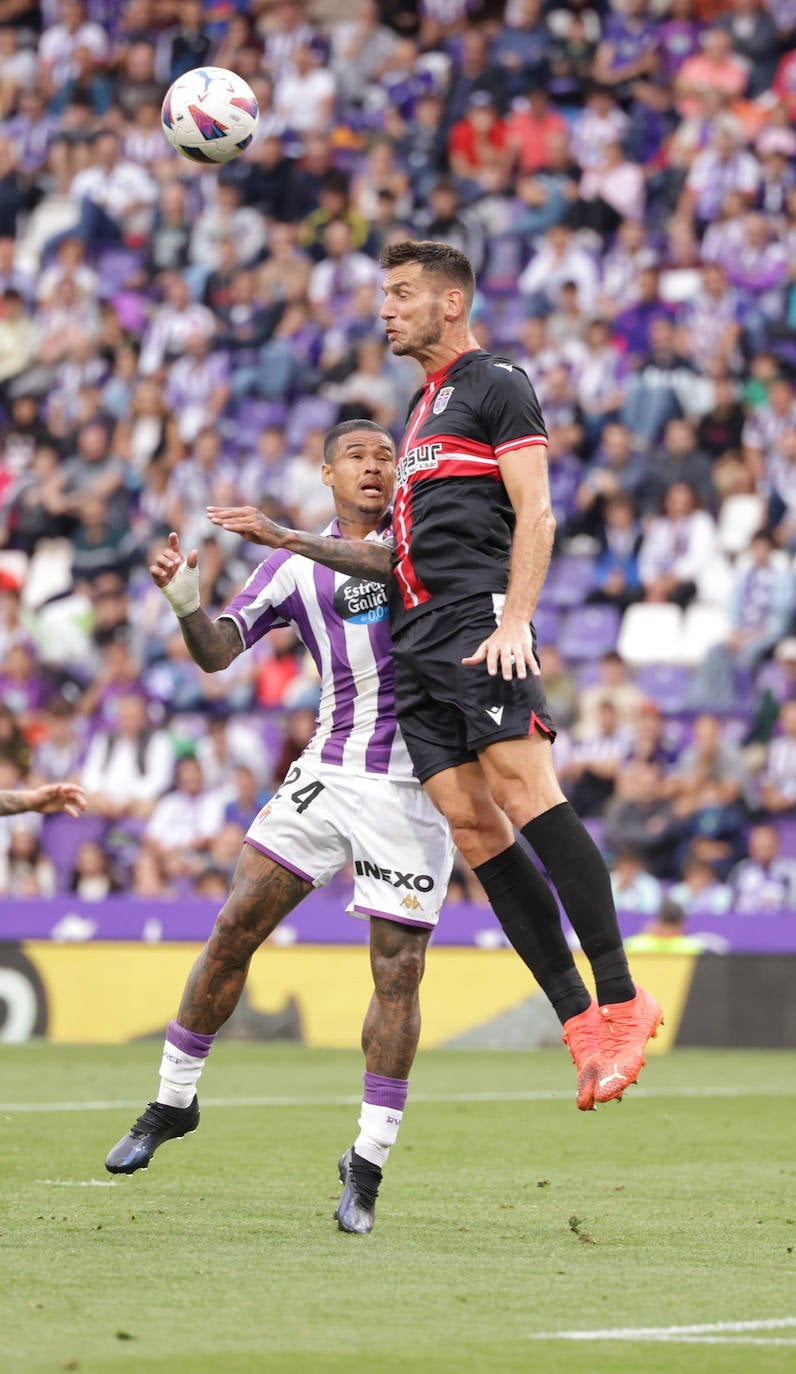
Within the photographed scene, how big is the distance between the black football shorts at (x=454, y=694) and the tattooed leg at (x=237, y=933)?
0.60 m

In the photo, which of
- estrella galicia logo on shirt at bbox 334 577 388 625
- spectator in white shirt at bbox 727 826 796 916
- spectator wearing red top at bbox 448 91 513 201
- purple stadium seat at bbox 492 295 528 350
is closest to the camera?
estrella galicia logo on shirt at bbox 334 577 388 625

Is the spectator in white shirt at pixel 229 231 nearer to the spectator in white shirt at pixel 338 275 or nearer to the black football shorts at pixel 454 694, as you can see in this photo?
the spectator in white shirt at pixel 338 275

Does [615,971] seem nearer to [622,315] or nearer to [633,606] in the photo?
[633,606]

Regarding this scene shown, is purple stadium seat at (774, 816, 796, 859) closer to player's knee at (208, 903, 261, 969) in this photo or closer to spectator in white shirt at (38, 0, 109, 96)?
player's knee at (208, 903, 261, 969)

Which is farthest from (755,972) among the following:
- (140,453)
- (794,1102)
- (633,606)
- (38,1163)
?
(140,453)

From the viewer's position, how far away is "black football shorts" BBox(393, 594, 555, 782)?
6.23m

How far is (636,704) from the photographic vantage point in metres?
16.4

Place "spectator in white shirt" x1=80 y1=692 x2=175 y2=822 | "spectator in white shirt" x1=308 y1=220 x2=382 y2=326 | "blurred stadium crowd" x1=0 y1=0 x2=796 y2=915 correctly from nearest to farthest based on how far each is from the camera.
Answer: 1. "blurred stadium crowd" x1=0 y1=0 x2=796 y2=915
2. "spectator in white shirt" x1=80 y1=692 x2=175 y2=822
3. "spectator in white shirt" x1=308 y1=220 x2=382 y2=326

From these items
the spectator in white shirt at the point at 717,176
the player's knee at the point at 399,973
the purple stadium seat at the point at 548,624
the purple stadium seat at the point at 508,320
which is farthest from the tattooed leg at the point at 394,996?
the spectator in white shirt at the point at 717,176

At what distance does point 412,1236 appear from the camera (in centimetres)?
620

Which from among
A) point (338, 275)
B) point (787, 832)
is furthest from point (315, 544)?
point (338, 275)

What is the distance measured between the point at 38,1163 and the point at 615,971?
2.73 m

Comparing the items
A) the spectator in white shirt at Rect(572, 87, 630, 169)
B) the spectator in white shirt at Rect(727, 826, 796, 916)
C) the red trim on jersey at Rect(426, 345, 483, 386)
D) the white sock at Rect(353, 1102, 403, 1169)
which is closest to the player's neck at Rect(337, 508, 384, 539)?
the red trim on jersey at Rect(426, 345, 483, 386)

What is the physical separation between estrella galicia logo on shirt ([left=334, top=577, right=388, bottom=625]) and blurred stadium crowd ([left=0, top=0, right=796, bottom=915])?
817 centimetres
